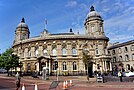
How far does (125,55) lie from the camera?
6481 cm

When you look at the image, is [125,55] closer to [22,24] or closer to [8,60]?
[8,60]

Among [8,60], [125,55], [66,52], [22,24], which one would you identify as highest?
[22,24]

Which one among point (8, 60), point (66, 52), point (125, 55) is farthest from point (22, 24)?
point (125, 55)

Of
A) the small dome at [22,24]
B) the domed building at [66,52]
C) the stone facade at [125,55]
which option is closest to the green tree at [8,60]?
the domed building at [66,52]

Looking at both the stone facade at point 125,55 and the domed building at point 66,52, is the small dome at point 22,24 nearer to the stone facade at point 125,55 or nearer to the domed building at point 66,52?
the domed building at point 66,52

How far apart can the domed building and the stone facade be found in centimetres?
974

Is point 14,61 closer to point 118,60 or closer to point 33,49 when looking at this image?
point 33,49

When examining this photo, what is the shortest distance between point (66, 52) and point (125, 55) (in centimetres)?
2328

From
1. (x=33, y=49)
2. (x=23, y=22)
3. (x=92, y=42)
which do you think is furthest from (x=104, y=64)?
(x=23, y=22)

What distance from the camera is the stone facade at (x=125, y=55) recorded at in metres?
62.1

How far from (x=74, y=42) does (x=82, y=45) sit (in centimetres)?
270

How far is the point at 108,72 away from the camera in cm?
5512

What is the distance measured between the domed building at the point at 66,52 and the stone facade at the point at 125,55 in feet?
32.0

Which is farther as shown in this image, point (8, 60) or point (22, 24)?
→ point (22, 24)
